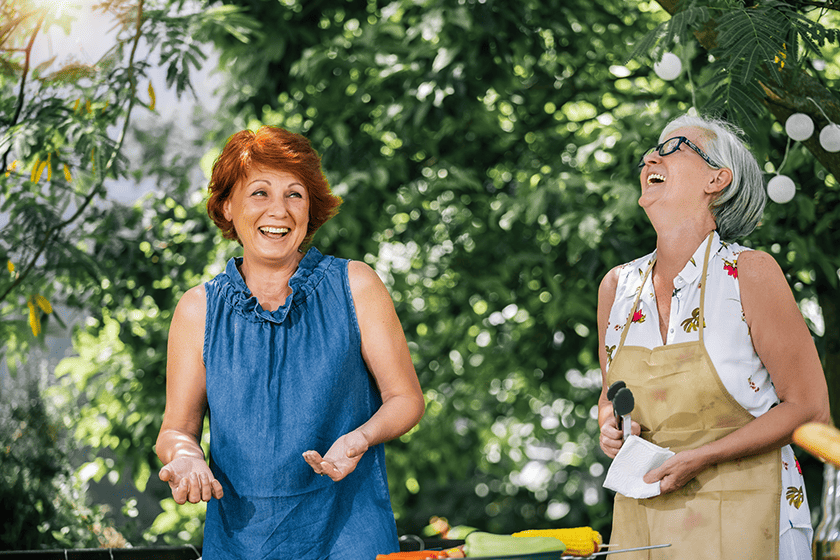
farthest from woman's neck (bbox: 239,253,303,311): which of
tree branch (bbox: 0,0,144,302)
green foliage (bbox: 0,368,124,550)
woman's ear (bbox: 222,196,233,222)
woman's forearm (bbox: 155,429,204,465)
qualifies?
green foliage (bbox: 0,368,124,550)

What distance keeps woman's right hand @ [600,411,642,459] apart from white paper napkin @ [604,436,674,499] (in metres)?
0.05

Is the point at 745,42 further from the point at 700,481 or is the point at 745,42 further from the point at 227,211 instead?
the point at 227,211

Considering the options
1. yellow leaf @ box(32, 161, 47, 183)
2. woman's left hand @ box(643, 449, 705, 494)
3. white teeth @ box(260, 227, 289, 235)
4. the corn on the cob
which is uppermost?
yellow leaf @ box(32, 161, 47, 183)

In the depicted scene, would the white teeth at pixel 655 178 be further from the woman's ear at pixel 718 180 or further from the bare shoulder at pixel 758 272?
the bare shoulder at pixel 758 272

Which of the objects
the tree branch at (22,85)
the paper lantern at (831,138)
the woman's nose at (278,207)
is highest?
the tree branch at (22,85)

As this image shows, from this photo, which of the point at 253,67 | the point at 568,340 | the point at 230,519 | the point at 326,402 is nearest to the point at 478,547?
the point at 326,402

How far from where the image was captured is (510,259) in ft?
12.8

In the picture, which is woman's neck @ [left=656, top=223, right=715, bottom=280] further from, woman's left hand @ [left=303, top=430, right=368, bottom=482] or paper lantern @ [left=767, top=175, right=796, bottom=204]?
paper lantern @ [left=767, top=175, right=796, bottom=204]

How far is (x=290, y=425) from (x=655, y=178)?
36.0 inches

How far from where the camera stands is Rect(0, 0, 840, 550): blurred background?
3.33 metres

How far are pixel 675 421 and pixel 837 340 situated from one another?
77.4 inches

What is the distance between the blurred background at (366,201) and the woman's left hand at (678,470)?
179 cm

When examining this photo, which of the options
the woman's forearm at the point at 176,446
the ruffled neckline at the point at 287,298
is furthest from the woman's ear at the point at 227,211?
the woman's forearm at the point at 176,446

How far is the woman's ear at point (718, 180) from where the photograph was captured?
5.87 ft
